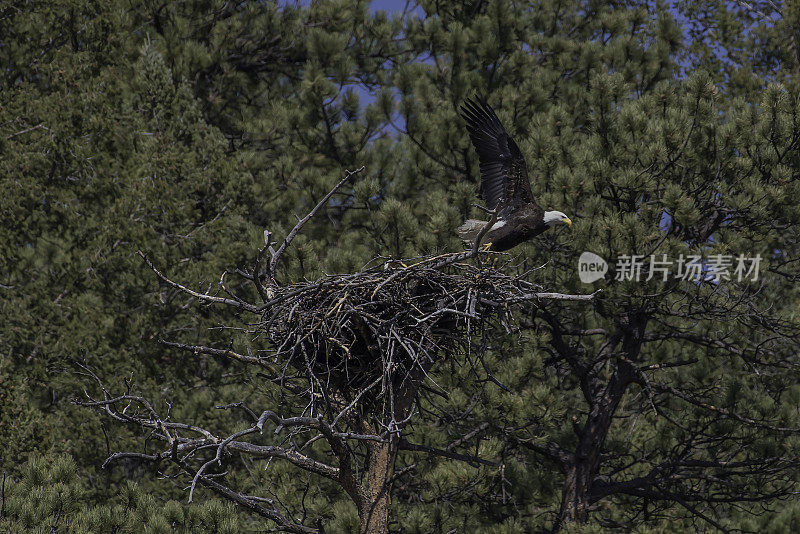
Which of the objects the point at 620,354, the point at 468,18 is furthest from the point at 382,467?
the point at 468,18

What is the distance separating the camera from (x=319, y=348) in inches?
187

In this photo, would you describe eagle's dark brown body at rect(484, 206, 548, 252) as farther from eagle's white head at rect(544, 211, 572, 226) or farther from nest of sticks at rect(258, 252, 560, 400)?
nest of sticks at rect(258, 252, 560, 400)

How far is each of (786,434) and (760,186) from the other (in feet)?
7.58

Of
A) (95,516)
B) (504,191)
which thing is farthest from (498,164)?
(95,516)

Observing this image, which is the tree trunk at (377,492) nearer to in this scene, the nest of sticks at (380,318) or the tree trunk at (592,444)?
the nest of sticks at (380,318)

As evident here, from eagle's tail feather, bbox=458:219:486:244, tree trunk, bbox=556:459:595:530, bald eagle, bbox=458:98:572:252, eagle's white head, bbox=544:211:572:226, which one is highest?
bald eagle, bbox=458:98:572:252

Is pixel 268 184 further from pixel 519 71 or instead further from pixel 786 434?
pixel 786 434

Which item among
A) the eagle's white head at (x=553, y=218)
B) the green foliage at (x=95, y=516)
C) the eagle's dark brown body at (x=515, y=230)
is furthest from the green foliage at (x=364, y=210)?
the eagle's dark brown body at (x=515, y=230)

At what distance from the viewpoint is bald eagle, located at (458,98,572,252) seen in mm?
6371

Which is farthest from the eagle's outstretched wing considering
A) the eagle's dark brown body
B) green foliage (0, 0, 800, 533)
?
green foliage (0, 0, 800, 533)

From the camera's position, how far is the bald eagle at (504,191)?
637 cm

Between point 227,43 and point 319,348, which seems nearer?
point 319,348

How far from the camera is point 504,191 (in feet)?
21.7

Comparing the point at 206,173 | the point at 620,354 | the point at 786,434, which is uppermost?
the point at 206,173
